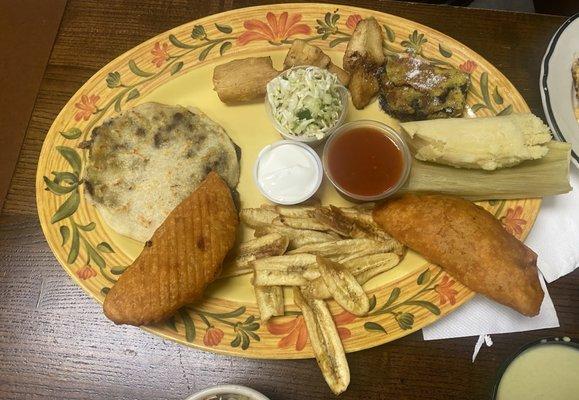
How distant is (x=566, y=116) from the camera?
7.57 feet

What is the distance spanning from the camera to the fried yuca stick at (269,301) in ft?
6.81

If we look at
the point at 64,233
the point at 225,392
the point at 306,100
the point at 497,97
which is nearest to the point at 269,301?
the point at 225,392

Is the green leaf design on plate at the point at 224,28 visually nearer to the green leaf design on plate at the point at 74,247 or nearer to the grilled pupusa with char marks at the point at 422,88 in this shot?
the grilled pupusa with char marks at the point at 422,88

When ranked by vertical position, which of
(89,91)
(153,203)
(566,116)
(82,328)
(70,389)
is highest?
(566,116)

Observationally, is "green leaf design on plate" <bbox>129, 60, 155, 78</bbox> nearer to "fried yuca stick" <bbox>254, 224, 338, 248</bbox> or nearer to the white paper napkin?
"fried yuca stick" <bbox>254, 224, 338, 248</bbox>

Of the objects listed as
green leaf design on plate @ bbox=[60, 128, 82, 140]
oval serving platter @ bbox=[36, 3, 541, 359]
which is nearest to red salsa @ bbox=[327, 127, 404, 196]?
oval serving platter @ bbox=[36, 3, 541, 359]

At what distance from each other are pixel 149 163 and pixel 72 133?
1.55 ft

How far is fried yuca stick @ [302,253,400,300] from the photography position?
2068mm

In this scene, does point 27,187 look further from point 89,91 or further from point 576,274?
point 576,274

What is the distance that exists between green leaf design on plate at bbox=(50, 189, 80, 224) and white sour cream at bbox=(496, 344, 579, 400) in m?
2.02

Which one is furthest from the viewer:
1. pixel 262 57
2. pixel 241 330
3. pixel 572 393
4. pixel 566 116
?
pixel 262 57

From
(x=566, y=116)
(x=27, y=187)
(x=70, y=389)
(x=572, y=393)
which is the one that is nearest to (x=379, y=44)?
(x=566, y=116)

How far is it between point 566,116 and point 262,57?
149 cm

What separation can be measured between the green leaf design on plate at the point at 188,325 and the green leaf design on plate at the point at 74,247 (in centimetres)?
56
